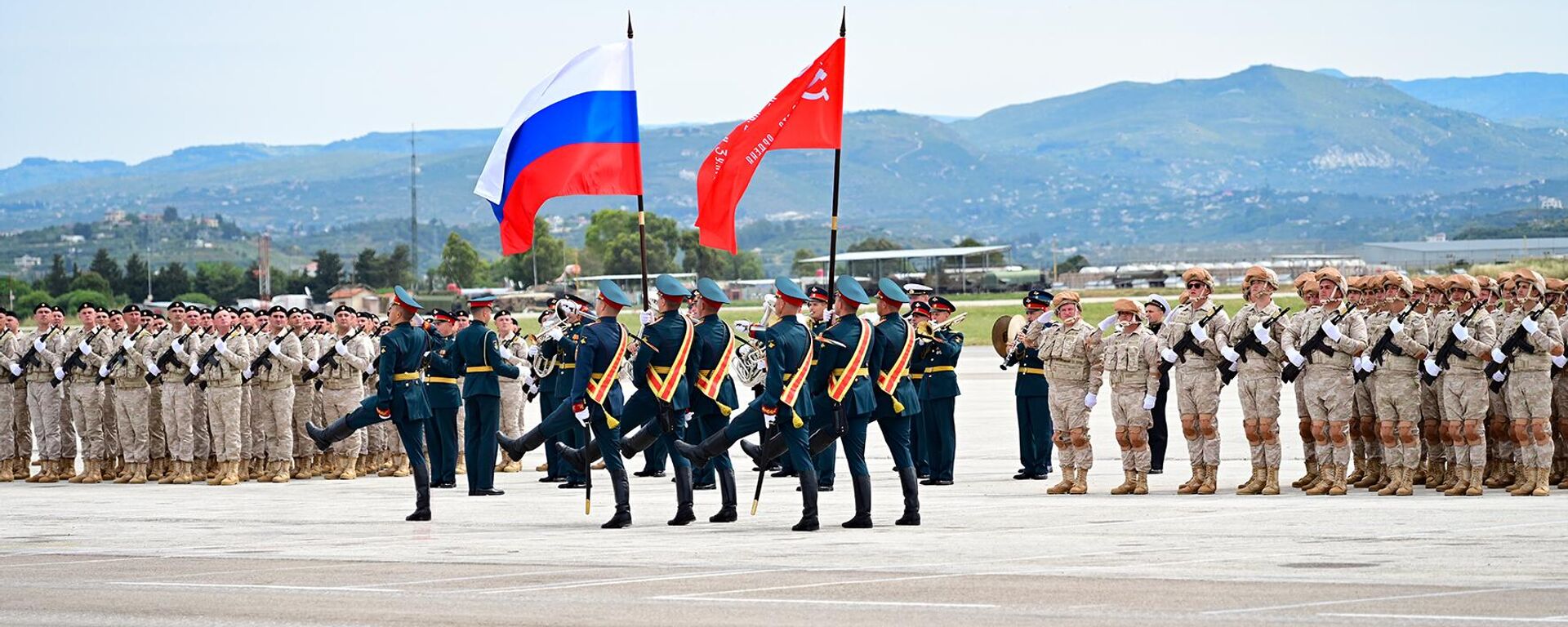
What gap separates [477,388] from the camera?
1777cm

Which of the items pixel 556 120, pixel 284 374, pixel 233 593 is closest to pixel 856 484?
pixel 233 593

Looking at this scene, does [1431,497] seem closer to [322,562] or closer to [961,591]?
[961,591]

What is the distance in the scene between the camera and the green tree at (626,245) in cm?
16938

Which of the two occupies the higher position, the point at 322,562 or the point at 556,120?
the point at 556,120

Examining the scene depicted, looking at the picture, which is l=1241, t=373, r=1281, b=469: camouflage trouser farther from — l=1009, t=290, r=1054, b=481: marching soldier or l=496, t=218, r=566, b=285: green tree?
l=496, t=218, r=566, b=285: green tree

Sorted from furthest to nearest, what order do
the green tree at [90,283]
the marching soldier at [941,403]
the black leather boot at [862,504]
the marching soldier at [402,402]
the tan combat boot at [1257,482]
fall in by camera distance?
the green tree at [90,283] < the marching soldier at [941,403] < the tan combat boot at [1257,482] < the marching soldier at [402,402] < the black leather boot at [862,504]

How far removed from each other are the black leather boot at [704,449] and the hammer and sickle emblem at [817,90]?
458 centimetres

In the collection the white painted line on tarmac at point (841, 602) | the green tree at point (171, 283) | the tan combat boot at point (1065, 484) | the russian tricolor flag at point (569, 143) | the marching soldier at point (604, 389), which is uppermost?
the russian tricolor flag at point (569, 143)

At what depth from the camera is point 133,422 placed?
67.4 ft

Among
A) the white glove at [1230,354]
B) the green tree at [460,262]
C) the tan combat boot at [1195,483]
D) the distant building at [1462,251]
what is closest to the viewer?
the white glove at [1230,354]

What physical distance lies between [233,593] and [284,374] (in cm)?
978

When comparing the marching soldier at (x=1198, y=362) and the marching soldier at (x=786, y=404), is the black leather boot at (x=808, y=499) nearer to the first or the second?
the marching soldier at (x=786, y=404)

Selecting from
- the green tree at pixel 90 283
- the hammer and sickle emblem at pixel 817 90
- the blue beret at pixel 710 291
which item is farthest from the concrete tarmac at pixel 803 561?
the green tree at pixel 90 283

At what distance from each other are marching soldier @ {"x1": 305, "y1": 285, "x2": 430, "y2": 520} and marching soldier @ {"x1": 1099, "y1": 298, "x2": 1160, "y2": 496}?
213 inches
